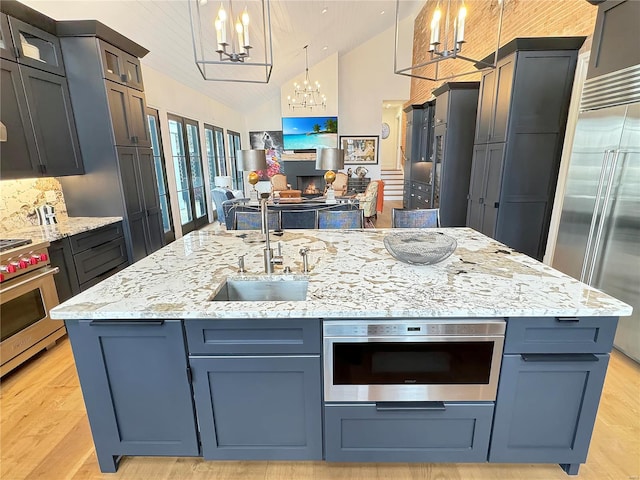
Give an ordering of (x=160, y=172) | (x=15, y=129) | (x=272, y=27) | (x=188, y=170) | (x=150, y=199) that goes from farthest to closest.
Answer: (x=188, y=170)
(x=160, y=172)
(x=272, y=27)
(x=150, y=199)
(x=15, y=129)

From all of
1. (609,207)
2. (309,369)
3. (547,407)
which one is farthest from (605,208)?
(309,369)

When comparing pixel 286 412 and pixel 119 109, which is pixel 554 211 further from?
pixel 119 109

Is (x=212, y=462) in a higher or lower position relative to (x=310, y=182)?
lower

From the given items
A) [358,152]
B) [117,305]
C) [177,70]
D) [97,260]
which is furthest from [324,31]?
[117,305]

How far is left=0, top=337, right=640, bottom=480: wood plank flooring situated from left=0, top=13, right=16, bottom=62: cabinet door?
7.98 feet

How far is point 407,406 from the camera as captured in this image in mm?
1387

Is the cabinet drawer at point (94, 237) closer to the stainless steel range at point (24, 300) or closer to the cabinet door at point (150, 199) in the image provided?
the stainless steel range at point (24, 300)

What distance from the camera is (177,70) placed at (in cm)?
504

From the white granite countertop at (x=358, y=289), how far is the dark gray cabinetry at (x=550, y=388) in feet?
0.38

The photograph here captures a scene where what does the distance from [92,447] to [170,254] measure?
1.10 m

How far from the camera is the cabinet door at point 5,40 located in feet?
7.64

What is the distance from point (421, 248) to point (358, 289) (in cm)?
56

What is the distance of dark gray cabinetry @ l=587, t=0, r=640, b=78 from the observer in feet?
6.93

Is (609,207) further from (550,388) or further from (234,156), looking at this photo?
(234,156)
